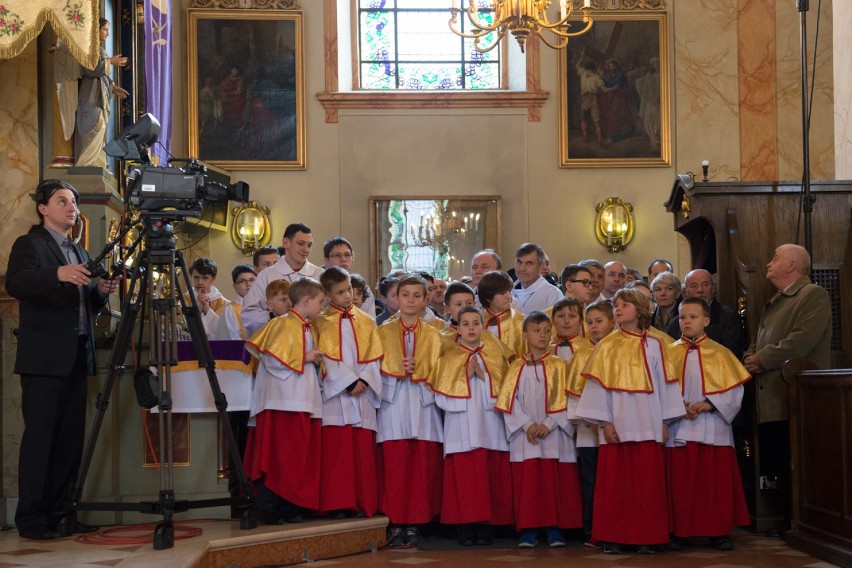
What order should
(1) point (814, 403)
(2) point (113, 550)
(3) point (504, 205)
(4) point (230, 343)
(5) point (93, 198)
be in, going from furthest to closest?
(3) point (504, 205) → (5) point (93, 198) → (4) point (230, 343) → (1) point (814, 403) → (2) point (113, 550)

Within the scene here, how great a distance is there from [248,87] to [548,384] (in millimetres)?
8606

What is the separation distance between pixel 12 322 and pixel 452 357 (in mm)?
2661

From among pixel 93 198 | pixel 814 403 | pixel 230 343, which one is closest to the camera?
pixel 814 403

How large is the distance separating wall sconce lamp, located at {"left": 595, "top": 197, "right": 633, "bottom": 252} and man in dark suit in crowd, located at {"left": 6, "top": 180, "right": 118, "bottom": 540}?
8.80 meters

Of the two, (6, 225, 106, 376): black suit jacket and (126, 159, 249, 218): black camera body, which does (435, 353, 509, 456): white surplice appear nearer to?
(126, 159, 249, 218): black camera body

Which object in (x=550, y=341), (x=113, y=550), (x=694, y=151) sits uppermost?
(x=694, y=151)

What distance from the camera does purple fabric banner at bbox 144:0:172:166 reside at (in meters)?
10.0

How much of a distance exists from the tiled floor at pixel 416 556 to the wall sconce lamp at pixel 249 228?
763 centimetres

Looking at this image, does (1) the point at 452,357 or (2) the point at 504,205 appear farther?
(2) the point at 504,205

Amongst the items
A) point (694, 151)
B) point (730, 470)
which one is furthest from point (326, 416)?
point (694, 151)

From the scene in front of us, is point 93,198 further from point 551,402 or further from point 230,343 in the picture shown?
point 551,402

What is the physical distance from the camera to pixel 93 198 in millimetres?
7023

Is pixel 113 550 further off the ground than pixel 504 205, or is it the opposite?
pixel 504 205

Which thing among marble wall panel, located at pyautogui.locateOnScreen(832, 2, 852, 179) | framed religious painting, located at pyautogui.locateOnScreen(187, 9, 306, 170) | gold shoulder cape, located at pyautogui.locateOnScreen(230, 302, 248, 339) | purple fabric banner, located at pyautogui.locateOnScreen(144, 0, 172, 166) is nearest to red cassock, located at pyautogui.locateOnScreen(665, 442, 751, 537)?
marble wall panel, located at pyautogui.locateOnScreen(832, 2, 852, 179)
